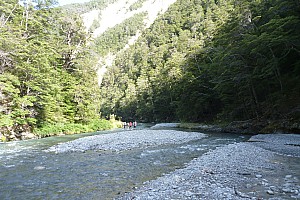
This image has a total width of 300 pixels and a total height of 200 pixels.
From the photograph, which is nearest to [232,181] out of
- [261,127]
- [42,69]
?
[261,127]

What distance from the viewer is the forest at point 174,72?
717 inches

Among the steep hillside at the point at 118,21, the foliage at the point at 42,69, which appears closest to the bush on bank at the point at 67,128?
the foliage at the point at 42,69

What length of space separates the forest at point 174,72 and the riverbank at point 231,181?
1049cm

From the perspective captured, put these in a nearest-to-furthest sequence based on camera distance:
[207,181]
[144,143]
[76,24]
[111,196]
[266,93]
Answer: [111,196] → [207,181] → [144,143] → [266,93] → [76,24]

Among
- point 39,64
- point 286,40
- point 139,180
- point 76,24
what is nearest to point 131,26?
point 76,24

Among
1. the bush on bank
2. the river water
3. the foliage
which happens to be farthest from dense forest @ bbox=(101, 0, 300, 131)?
the foliage

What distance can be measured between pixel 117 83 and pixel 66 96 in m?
66.7

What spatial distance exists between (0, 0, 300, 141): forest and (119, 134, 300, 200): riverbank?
10491 mm

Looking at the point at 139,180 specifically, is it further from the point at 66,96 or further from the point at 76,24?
the point at 76,24

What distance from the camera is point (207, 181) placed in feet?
20.0

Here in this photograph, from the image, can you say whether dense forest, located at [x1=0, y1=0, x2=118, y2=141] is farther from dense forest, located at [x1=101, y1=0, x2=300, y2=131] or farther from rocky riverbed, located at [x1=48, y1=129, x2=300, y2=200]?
rocky riverbed, located at [x1=48, y1=129, x2=300, y2=200]

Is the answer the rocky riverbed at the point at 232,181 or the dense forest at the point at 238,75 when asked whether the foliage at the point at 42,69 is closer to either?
the dense forest at the point at 238,75

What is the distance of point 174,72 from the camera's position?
160ft

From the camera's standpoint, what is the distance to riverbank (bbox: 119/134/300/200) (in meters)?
5.03
